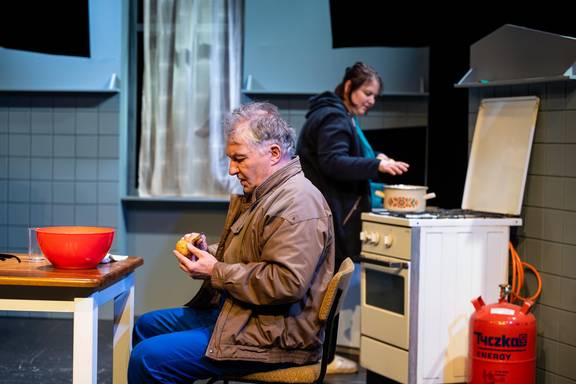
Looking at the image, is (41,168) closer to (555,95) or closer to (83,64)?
(83,64)

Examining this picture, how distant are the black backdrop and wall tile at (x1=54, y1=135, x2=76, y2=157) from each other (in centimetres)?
198

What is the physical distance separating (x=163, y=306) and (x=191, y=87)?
1555 millimetres

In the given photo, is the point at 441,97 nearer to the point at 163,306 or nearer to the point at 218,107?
the point at 218,107

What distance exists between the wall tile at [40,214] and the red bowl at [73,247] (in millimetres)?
3263

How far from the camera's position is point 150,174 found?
236 inches

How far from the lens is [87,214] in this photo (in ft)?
19.5

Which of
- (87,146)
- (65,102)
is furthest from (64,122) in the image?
(87,146)

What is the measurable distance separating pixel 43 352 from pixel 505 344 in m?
2.72

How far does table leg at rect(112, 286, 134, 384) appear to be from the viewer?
3170 mm

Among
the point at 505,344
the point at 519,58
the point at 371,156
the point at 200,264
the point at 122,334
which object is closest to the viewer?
the point at 200,264

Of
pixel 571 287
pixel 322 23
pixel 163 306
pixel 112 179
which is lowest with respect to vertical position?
pixel 163 306

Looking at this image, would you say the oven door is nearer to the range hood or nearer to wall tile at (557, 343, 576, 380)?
wall tile at (557, 343, 576, 380)

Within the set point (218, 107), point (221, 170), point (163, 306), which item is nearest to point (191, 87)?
point (218, 107)

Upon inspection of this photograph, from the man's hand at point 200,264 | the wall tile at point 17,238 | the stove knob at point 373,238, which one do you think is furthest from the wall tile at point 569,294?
the wall tile at point 17,238
